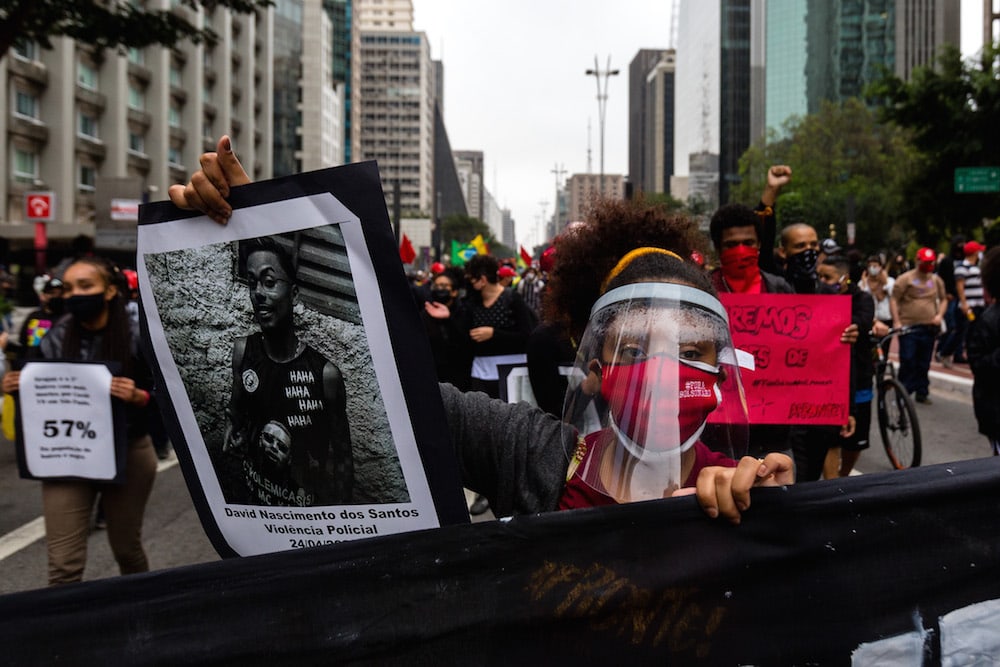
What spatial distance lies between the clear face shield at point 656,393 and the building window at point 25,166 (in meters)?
39.4

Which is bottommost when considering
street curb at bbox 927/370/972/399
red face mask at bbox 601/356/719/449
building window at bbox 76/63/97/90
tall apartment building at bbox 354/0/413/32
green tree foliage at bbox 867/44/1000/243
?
street curb at bbox 927/370/972/399

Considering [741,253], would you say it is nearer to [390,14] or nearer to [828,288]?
[828,288]

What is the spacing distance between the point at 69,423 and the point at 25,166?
124 feet

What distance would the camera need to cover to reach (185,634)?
1.29m

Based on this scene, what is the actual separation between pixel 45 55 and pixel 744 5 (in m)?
93.3

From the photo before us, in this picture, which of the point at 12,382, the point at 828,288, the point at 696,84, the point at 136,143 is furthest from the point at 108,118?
the point at 696,84

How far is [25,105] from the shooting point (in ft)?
118

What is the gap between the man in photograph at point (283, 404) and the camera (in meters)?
1.37

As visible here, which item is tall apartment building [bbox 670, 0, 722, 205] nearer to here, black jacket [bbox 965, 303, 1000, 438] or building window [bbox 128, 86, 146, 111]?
building window [bbox 128, 86, 146, 111]

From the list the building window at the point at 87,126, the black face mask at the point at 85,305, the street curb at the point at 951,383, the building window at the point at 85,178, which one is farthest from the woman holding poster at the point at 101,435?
the building window at the point at 87,126

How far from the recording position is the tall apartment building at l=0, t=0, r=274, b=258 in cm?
3519

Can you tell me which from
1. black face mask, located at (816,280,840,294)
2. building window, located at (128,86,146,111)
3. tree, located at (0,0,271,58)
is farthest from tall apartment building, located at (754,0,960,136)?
black face mask, located at (816,280,840,294)

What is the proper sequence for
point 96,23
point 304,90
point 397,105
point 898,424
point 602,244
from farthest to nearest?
point 397,105 < point 304,90 < point 96,23 < point 898,424 < point 602,244

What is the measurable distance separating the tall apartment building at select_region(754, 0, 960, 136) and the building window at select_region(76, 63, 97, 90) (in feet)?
240
